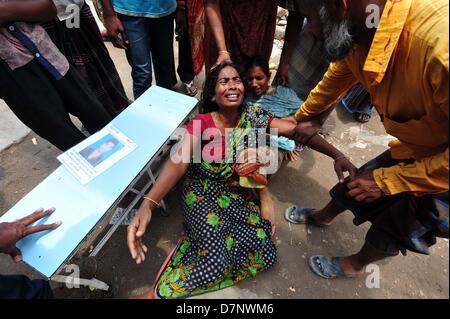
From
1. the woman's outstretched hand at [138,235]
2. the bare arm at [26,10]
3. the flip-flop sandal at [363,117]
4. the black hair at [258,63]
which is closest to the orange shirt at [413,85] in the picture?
the woman's outstretched hand at [138,235]

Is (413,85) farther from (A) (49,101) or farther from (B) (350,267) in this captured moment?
(A) (49,101)

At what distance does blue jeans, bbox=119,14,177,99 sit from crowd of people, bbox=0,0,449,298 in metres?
0.01

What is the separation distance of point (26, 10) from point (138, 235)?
1.47 meters

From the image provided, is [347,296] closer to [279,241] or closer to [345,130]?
[279,241]

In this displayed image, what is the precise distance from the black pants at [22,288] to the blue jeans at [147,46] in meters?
2.05

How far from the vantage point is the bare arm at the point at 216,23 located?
217cm

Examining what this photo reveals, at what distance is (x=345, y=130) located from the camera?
3.14 metres

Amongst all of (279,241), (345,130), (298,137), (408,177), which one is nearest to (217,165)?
(298,137)

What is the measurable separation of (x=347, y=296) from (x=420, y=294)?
1.64ft

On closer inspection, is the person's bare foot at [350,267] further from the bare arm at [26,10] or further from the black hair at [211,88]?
the bare arm at [26,10]

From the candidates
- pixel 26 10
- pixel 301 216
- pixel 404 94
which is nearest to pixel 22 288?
pixel 26 10

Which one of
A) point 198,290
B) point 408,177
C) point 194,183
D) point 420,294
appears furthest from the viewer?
point 194,183

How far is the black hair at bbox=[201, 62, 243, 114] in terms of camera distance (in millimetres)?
1966

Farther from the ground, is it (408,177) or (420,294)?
(408,177)
